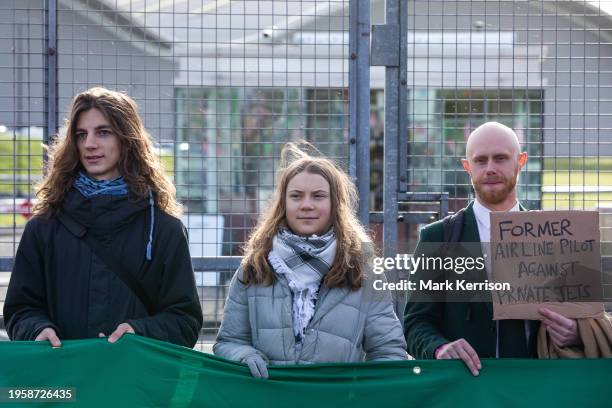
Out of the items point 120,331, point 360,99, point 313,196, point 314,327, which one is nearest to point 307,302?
point 314,327

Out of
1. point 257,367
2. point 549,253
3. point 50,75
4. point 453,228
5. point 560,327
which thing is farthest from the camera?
point 50,75

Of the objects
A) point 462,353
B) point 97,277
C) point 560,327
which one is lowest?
point 462,353

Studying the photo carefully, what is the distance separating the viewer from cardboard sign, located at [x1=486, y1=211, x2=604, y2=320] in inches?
166

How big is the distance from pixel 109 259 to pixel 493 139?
68.2 inches

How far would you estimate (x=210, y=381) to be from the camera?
4082 mm

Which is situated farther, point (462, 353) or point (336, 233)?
point (336, 233)

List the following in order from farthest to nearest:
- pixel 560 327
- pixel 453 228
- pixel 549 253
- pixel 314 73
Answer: pixel 314 73
pixel 453 228
pixel 549 253
pixel 560 327

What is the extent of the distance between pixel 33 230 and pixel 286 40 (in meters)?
2.50

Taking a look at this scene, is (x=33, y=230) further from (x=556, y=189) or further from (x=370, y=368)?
(x=556, y=189)

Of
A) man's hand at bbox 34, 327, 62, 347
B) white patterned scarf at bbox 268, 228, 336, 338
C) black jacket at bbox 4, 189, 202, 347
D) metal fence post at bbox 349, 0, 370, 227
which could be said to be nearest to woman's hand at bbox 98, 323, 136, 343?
black jacket at bbox 4, 189, 202, 347

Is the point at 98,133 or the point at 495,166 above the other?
the point at 98,133

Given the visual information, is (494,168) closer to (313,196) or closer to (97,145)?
(313,196)

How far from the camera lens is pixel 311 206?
4332 mm

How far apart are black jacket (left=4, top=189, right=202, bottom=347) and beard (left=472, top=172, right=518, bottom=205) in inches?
51.8
